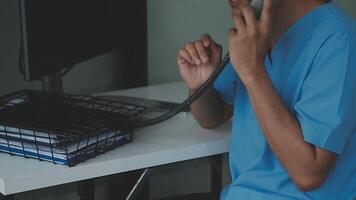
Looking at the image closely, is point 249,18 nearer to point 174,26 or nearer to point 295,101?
point 295,101

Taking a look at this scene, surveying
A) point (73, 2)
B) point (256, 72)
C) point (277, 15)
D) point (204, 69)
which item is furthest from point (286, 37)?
point (73, 2)

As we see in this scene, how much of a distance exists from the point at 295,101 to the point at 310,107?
0.07 m

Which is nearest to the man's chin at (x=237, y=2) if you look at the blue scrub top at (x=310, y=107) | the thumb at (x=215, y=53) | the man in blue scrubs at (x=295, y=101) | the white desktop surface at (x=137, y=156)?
the man in blue scrubs at (x=295, y=101)

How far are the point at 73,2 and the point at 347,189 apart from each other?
2.56ft

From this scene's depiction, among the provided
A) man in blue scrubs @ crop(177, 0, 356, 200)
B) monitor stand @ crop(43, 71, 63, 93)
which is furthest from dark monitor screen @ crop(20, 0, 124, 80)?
man in blue scrubs @ crop(177, 0, 356, 200)

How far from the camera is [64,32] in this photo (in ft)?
4.99

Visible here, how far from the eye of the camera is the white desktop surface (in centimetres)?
123

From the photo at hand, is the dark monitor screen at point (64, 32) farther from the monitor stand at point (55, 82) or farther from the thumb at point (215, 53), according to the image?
the thumb at point (215, 53)

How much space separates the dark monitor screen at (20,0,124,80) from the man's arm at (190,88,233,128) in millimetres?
332

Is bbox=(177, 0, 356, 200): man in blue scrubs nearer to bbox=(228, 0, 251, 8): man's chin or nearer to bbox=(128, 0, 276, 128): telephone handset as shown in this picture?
bbox=(228, 0, 251, 8): man's chin

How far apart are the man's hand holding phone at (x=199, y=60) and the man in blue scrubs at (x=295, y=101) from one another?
155 mm

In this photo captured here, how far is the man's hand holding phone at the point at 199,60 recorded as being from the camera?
149 centimetres

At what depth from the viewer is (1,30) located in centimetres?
190

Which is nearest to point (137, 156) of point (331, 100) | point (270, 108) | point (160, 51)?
point (270, 108)
